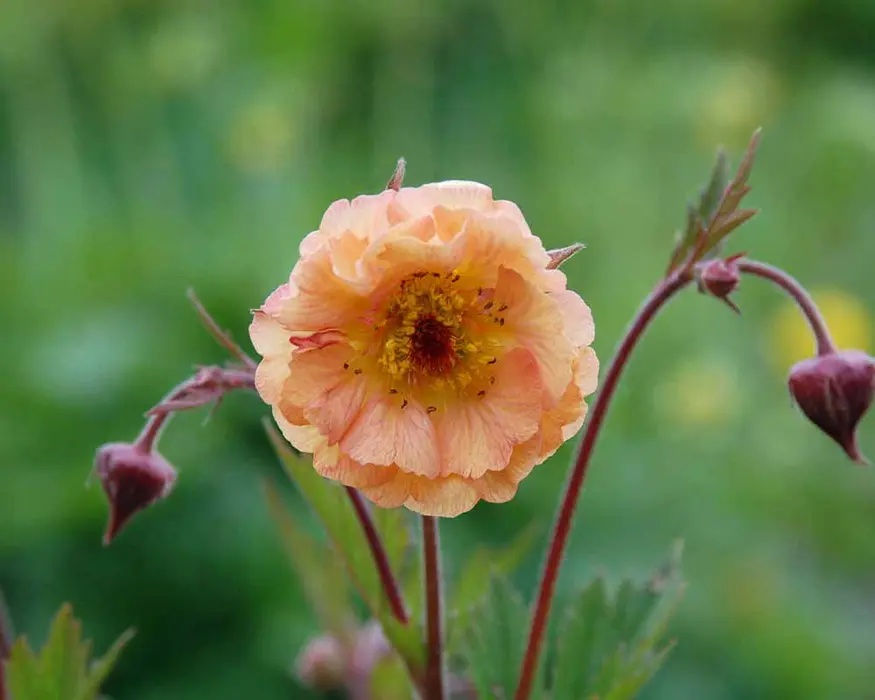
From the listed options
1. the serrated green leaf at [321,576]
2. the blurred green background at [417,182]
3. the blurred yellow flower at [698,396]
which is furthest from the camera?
the blurred yellow flower at [698,396]

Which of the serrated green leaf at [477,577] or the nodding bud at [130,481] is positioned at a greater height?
the nodding bud at [130,481]

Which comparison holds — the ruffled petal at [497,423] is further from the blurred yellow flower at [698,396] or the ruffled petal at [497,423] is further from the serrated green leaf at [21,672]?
the blurred yellow flower at [698,396]

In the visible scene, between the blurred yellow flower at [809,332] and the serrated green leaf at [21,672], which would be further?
the blurred yellow flower at [809,332]

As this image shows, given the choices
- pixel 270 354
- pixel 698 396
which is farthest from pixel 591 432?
pixel 698 396

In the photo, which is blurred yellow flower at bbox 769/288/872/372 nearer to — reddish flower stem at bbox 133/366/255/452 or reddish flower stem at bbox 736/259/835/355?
reddish flower stem at bbox 736/259/835/355

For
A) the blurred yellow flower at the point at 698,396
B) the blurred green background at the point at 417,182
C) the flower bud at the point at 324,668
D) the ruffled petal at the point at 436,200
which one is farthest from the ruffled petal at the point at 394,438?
the blurred yellow flower at the point at 698,396

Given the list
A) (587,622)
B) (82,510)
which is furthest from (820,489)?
(587,622)
